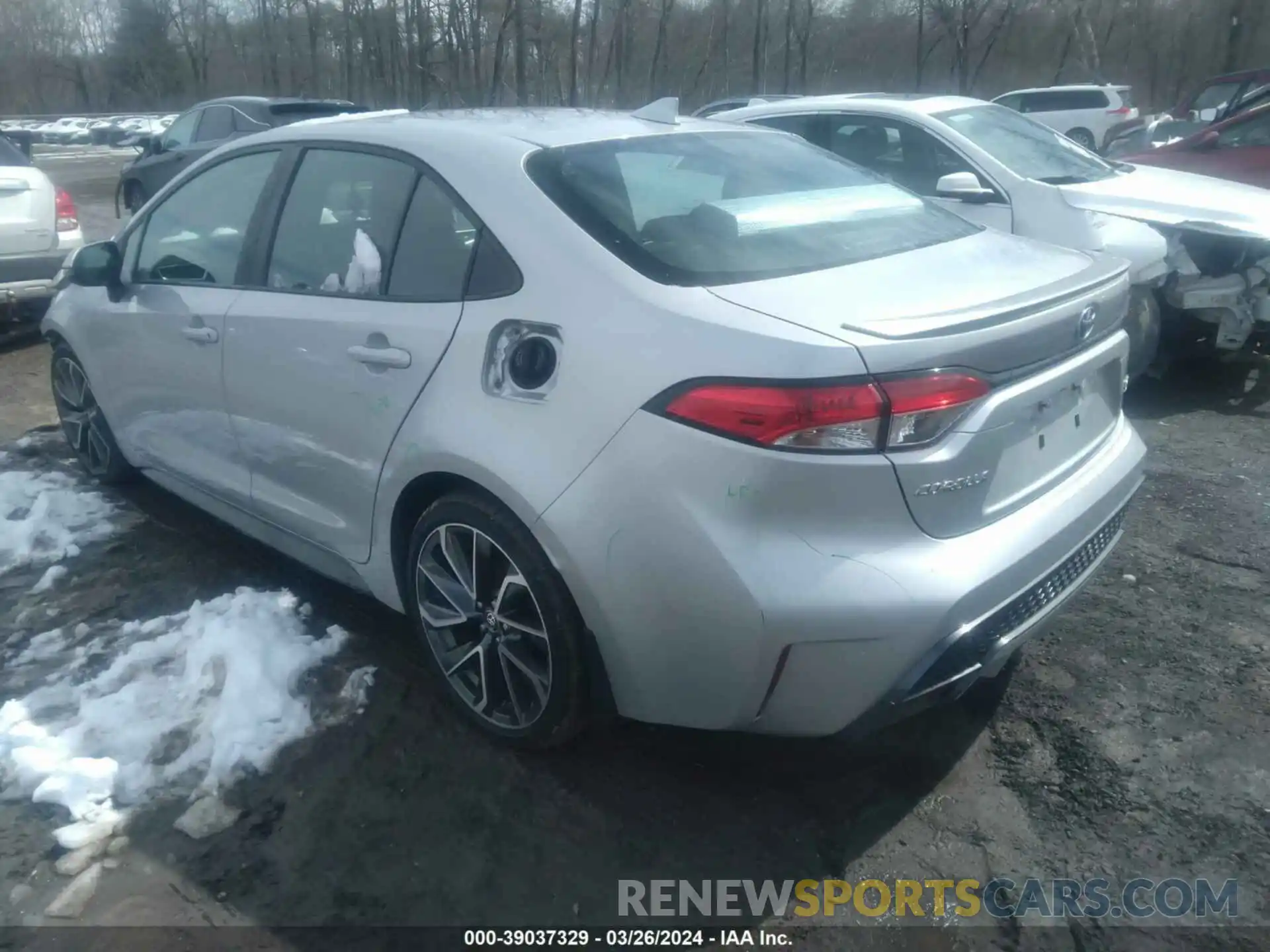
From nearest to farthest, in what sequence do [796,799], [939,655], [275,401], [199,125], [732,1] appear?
[939,655], [796,799], [275,401], [199,125], [732,1]

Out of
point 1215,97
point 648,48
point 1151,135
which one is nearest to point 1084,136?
point 1151,135

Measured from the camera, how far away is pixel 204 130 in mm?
13633

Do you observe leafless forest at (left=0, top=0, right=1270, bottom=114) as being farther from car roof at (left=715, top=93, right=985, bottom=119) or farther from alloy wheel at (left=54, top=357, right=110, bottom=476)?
alloy wheel at (left=54, top=357, right=110, bottom=476)

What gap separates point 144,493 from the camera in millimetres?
4836

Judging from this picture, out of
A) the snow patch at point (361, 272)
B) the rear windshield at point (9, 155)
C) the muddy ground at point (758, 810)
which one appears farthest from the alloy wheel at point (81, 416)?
the rear windshield at point (9, 155)

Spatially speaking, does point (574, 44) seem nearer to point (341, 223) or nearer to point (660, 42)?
point (660, 42)

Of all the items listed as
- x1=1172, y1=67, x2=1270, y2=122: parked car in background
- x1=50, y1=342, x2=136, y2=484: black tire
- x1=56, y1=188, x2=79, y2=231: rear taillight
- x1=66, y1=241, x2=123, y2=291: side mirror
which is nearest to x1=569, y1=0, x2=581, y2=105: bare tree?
x1=1172, y1=67, x2=1270, y2=122: parked car in background

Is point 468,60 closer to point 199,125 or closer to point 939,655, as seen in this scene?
point 199,125

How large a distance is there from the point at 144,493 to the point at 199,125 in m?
10.6

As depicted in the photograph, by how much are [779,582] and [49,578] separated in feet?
10.0

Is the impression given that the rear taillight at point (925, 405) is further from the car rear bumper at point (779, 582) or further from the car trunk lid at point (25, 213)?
the car trunk lid at point (25, 213)

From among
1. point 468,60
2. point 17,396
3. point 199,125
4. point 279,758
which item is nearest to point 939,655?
point 279,758

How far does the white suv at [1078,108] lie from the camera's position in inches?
833

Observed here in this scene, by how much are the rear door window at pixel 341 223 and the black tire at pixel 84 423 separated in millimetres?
1701
